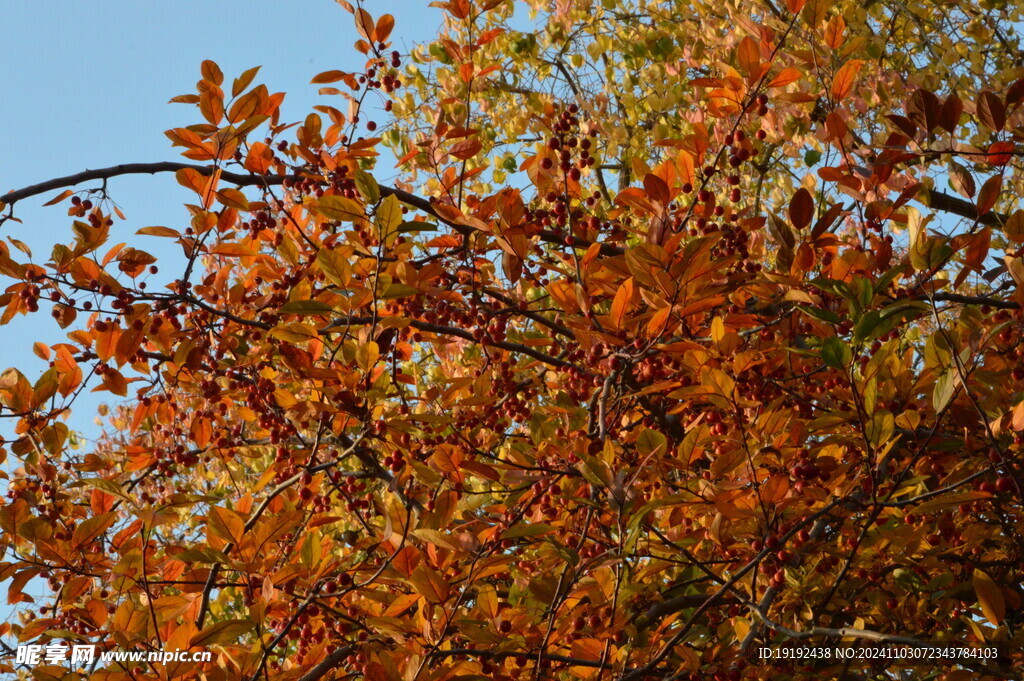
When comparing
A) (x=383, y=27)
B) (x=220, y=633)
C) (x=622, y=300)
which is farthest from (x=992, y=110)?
(x=220, y=633)

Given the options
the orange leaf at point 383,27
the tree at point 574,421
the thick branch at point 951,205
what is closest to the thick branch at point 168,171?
the tree at point 574,421

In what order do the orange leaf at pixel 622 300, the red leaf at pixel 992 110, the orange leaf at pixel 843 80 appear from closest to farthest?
the orange leaf at pixel 622 300 → the red leaf at pixel 992 110 → the orange leaf at pixel 843 80

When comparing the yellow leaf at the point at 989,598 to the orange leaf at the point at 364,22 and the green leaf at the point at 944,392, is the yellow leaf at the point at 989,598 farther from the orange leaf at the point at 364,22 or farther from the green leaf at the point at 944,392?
the orange leaf at the point at 364,22

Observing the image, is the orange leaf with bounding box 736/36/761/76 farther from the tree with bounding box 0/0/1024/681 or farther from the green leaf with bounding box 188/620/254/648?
the green leaf with bounding box 188/620/254/648

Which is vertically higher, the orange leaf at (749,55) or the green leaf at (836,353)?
the orange leaf at (749,55)

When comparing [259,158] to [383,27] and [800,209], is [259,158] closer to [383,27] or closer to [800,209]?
[383,27]

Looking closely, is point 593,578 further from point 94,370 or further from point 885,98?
point 885,98

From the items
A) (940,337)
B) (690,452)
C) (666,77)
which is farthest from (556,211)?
(666,77)

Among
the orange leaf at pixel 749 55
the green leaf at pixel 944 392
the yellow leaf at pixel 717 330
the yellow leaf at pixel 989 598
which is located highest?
the orange leaf at pixel 749 55

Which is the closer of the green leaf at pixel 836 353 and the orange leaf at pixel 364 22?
the green leaf at pixel 836 353

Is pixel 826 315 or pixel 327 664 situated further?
pixel 327 664

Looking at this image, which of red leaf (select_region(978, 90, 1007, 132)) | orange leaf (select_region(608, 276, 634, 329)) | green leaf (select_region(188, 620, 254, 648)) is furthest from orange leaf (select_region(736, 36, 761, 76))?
green leaf (select_region(188, 620, 254, 648))

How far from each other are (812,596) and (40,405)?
7.20 feet

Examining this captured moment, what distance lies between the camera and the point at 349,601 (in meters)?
2.94
